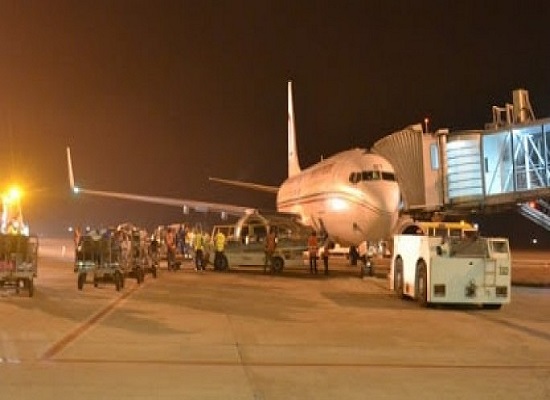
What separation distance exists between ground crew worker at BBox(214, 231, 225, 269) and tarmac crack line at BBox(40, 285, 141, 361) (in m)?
11.4

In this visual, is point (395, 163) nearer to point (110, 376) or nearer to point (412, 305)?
point (412, 305)

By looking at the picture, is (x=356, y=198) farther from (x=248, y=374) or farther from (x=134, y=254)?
(x=248, y=374)

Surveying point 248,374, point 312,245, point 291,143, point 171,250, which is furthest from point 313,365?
point 291,143

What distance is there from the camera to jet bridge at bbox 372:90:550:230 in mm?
20297

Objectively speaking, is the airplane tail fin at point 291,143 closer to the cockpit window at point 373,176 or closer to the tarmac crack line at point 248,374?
the cockpit window at point 373,176

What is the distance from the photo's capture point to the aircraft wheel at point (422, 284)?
676 inches

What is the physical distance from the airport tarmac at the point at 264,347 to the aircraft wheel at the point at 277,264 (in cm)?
928

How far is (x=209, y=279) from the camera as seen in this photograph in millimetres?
25406

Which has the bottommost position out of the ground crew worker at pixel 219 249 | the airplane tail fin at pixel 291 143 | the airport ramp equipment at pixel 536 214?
the ground crew worker at pixel 219 249

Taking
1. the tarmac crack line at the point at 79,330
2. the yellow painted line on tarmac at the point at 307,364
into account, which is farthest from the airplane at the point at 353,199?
the yellow painted line on tarmac at the point at 307,364

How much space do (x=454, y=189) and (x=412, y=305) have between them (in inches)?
Answer: 209

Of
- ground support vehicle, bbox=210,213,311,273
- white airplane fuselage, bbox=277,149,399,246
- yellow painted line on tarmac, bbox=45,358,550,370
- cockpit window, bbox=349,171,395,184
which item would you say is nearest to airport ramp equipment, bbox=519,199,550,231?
white airplane fuselage, bbox=277,149,399,246

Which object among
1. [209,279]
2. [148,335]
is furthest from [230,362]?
[209,279]

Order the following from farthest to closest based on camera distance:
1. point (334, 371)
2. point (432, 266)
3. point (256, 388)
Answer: point (432, 266) < point (334, 371) < point (256, 388)
